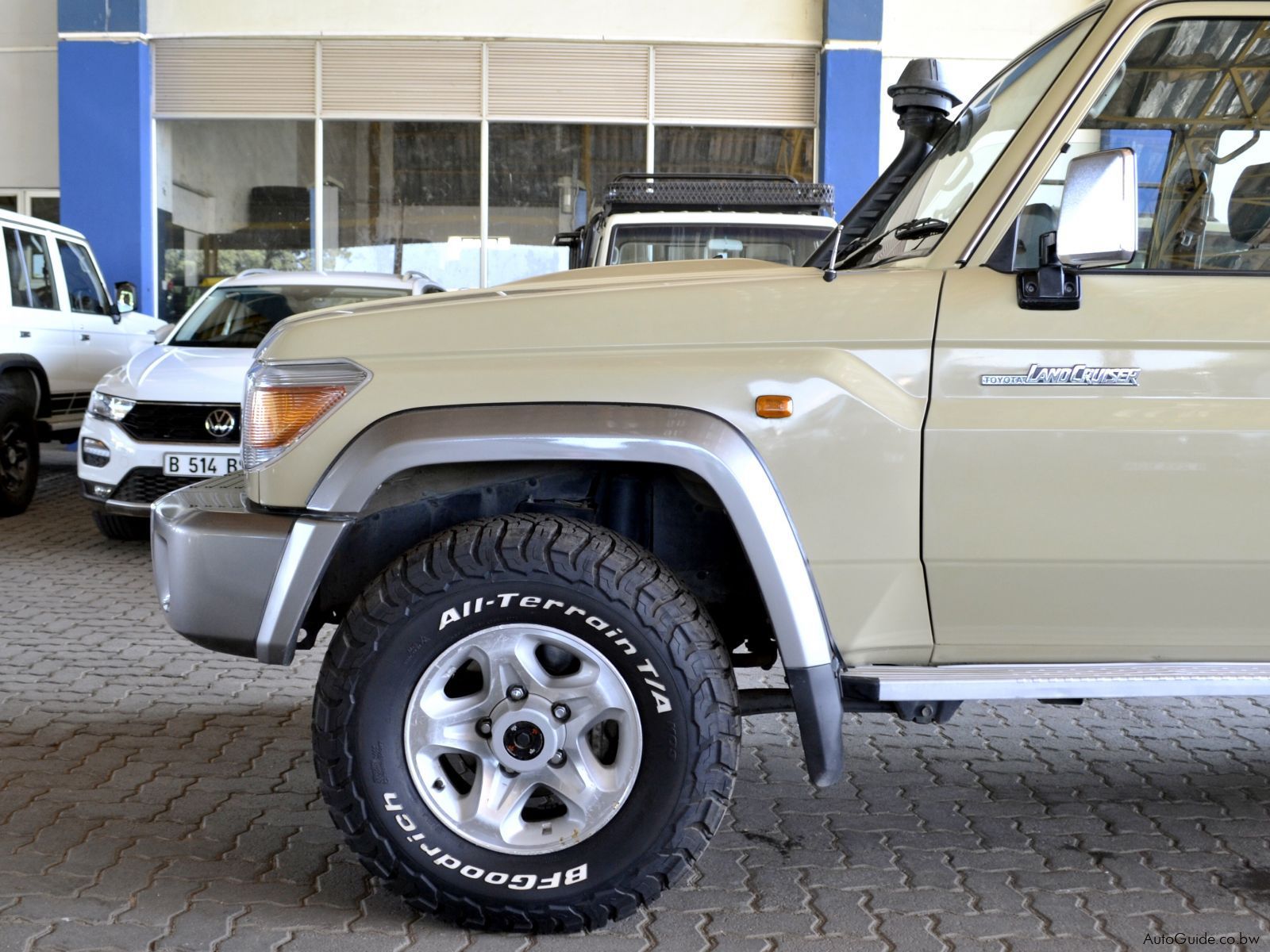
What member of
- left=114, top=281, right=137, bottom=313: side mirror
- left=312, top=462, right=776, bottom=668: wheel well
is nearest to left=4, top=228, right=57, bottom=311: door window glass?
left=114, top=281, right=137, bottom=313: side mirror

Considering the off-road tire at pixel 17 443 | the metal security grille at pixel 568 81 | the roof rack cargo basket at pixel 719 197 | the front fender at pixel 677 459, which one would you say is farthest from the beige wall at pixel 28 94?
the front fender at pixel 677 459

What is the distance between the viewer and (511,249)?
1478cm

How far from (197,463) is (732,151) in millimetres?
8948

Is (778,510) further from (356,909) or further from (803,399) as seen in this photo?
(356,909)

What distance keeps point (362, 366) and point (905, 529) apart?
1.26 m

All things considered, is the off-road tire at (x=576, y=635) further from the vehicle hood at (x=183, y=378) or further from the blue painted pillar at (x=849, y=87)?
the blue painted pillar at (x=849, y=87)

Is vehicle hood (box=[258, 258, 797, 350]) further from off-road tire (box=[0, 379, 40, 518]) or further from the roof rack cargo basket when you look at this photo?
off-road tire (box=[0, 379, 40, 518])

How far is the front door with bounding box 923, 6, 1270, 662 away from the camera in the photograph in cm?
278

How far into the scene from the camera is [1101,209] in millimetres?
2639

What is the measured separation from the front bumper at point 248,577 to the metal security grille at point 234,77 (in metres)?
12.7

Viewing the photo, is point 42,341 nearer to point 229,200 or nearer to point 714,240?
point 714,240

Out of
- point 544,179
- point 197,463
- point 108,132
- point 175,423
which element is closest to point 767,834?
point 197,463

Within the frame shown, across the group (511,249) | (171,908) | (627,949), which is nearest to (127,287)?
(511,249)

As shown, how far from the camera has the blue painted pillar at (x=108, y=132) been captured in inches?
557
